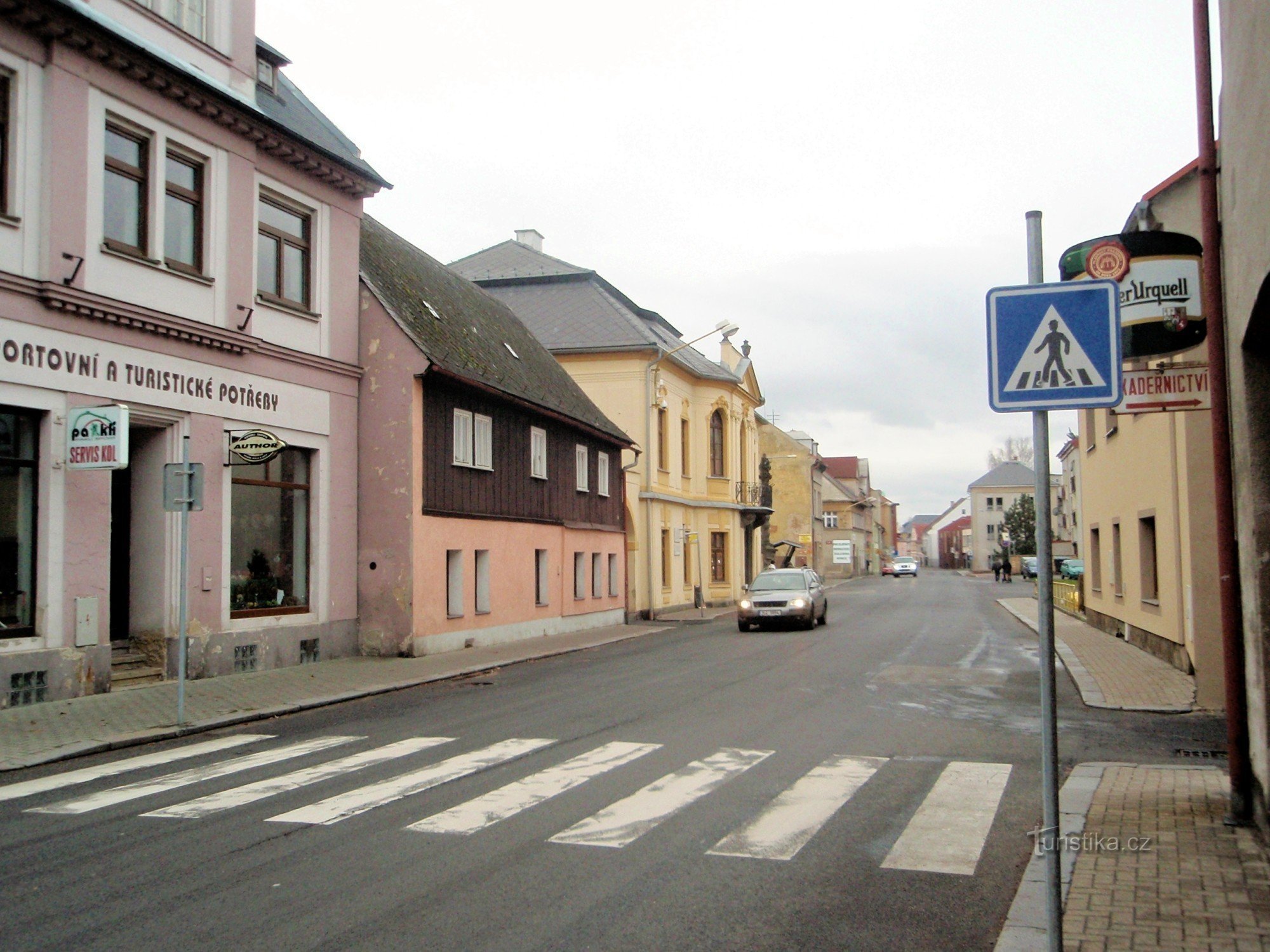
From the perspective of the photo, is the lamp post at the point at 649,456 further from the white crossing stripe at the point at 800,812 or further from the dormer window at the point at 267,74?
the white crossing stripe at the point at 800,812

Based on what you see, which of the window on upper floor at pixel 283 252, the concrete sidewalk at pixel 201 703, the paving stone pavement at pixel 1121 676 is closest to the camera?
the concrete sidewalk at pixel 201 703

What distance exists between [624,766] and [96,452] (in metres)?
7.64

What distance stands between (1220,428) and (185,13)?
14.8 m

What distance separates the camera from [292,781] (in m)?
8.50

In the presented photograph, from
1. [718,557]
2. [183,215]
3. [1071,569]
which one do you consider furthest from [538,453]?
[1071,569]

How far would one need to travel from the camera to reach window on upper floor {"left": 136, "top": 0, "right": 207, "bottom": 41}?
1509 centimetres

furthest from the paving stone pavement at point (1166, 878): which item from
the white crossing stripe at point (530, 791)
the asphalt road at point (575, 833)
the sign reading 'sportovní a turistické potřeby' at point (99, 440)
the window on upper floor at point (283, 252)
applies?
the window on upper floor at point (283, 252)

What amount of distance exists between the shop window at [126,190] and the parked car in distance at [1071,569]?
142 ft

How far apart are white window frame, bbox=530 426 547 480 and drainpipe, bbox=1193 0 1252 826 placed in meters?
19.4

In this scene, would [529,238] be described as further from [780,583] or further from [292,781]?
[292,781]

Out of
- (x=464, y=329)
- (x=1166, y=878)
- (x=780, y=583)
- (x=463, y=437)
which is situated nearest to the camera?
(x=1166, y=878)

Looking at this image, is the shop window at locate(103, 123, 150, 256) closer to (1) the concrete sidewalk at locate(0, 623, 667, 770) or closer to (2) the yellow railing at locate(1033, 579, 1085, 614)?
(1) the concrete sidewalk at locate(0, 623, 667, 770)

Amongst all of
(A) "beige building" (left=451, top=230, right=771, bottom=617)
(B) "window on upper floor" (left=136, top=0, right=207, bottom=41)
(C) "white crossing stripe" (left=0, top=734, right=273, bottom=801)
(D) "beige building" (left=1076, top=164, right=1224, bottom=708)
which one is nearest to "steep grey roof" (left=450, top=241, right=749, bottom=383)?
(A) "beige building" (left=451, top=230, right=771, bottom=617)

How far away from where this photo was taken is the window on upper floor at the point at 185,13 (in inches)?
594
